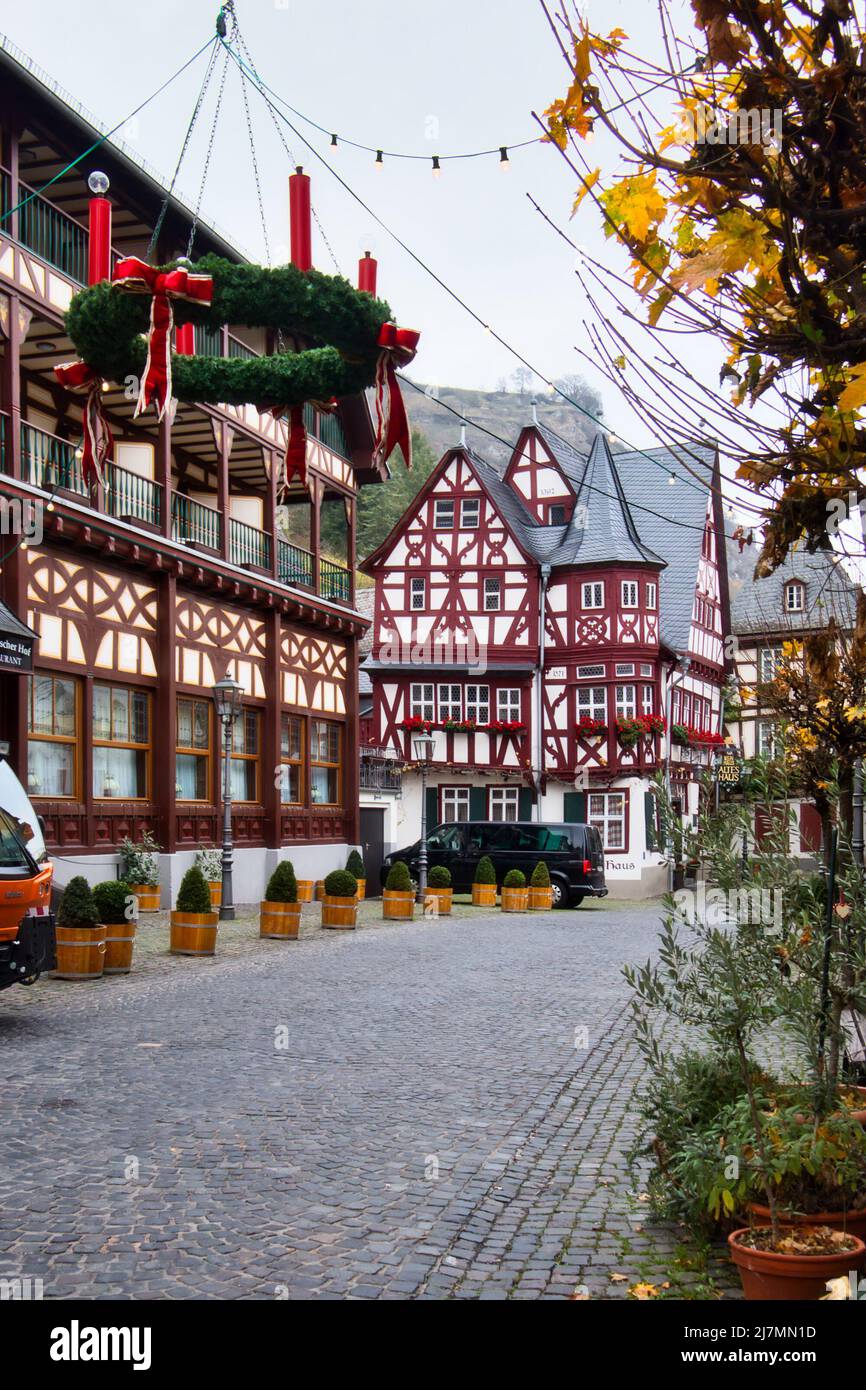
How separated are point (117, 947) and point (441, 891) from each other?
1266 cm

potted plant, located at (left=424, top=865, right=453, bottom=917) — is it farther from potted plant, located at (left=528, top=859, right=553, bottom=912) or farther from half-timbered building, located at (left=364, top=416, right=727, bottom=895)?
half-timbered building, located at (left=364, top=416, right=727, bottom=895)

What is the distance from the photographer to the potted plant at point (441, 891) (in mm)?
27094

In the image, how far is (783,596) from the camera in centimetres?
2644

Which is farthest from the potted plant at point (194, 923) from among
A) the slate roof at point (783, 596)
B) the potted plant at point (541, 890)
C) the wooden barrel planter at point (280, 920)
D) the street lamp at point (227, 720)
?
the potted plant at point (541, 890)

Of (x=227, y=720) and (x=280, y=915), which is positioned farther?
(x=227, y=720)

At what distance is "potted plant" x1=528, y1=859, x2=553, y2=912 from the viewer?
100 feet

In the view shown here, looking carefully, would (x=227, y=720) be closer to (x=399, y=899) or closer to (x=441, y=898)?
(x=399, y=899)

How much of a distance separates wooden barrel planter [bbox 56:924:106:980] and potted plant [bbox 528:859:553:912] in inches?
675

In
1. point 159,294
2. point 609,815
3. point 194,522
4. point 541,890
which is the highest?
point 194,522

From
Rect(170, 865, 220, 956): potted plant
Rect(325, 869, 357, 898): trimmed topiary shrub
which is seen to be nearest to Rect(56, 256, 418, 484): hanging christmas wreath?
Rect(170, 865, 220, 956): potted plant

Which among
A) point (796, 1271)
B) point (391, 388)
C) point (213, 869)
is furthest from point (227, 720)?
point (796, 1271)

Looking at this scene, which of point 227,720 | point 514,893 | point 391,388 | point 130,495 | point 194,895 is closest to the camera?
point 391,388

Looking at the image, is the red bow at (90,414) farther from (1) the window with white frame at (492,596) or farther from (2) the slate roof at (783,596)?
(1) the window with white frame at (492,596)

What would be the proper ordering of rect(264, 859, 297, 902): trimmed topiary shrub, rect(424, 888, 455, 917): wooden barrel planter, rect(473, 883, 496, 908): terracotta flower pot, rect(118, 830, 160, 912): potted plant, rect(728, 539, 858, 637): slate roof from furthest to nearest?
1. rect(473, 883, 496, 908): terracotta flower pot
2. rect(424, 888, 455, 917): wooden barrel planter
3. rect(118, 830, 160, 912): potted plant
4. rect(264, 859, 297, 902): trimmed topiary shrub
5. rect(728, 539, 858, 637): slate roof
